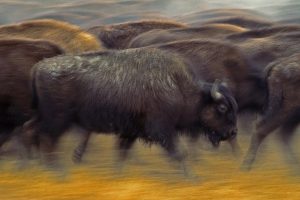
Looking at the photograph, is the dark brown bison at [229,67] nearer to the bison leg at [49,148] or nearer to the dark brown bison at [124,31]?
the bison leg at [49,148]

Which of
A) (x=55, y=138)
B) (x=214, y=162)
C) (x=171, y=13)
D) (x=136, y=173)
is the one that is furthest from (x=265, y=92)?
(x=171, y=13)

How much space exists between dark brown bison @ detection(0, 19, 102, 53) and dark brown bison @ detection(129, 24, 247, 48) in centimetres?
73

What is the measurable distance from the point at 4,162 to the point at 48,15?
1241 cm

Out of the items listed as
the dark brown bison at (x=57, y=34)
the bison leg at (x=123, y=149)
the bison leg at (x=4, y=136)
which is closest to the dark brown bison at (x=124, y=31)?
the dark brown bison at (x=57, y=34)

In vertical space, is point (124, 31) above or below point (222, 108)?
below

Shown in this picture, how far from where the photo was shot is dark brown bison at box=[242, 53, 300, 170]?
9523 millimetres

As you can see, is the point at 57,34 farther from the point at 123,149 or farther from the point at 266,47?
the point at 123,149

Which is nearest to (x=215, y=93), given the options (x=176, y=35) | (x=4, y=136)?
(x=4, y=136)

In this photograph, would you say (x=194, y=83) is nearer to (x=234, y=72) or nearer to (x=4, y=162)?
(x=234, y=72)

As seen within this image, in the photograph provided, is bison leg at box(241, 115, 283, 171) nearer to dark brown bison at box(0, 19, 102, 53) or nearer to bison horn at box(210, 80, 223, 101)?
bison horn at box(210, 80, 223, 101)

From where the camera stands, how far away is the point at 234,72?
10930mm

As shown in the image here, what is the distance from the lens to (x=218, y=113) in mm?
9500

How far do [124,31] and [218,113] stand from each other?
511 cm

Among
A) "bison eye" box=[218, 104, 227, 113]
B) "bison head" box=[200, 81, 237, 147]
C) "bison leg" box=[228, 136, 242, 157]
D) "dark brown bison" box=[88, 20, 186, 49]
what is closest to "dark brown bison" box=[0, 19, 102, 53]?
"dark brown bison" box=[88, 20, 186, 49]
